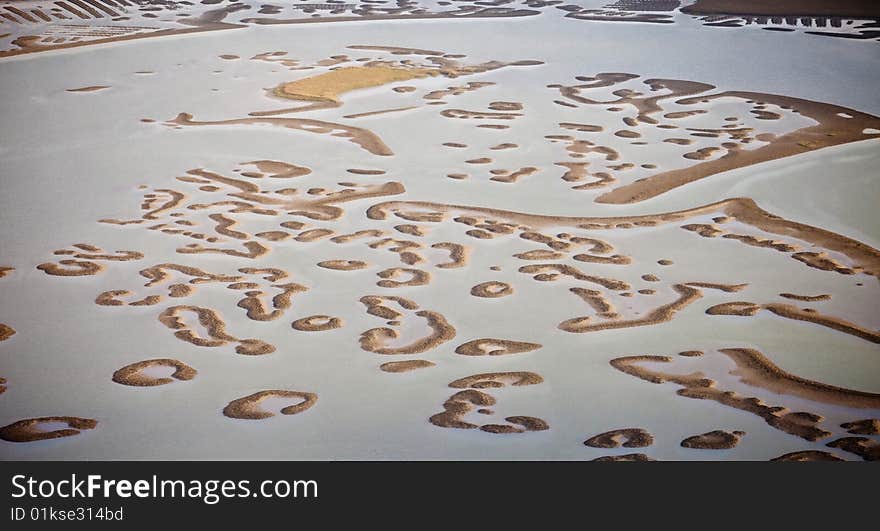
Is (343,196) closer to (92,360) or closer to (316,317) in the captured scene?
(316,317)

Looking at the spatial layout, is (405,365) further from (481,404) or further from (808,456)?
(808,456)

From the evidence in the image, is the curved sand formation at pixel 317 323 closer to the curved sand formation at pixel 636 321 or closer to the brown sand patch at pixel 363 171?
the curved sand formation at pixel 636 321

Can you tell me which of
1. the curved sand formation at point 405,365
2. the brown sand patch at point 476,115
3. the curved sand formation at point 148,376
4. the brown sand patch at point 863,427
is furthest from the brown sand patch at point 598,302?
the brown sand patch at point 476,115

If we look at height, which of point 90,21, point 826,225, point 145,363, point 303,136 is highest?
point 90,21

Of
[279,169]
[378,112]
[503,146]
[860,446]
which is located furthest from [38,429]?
[378,112]

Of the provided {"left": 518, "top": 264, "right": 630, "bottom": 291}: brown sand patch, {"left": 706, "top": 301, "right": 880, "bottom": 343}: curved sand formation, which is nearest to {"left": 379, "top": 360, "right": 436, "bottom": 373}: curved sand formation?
{"left": 518, "top": 264, "right": 630, "bottom": 291}: brown sand patch

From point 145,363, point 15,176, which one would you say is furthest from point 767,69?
point 145,363
